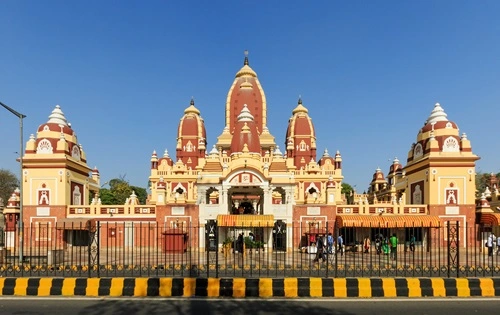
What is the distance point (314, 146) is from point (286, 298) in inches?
1356

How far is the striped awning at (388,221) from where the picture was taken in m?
25.8

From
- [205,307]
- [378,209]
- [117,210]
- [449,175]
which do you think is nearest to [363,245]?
[378,209]

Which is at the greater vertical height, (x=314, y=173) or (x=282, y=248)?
(x=314, y=173)

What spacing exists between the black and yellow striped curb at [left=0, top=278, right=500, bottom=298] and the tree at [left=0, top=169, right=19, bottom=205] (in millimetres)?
55712

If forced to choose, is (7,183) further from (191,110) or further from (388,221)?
(388,221)

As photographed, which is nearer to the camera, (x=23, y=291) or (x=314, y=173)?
(x=23, y=291)

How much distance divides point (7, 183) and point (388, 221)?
5586cm

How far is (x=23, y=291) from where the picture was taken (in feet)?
36.1

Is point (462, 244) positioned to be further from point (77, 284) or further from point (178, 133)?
point (178, 133)

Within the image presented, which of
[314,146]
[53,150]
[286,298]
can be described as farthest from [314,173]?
[286,298]

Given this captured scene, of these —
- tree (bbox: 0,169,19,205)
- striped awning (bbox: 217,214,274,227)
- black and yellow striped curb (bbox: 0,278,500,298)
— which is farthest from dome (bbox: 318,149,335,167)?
tree (bbox: 0,169,19,205)

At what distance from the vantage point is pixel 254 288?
10961 mm

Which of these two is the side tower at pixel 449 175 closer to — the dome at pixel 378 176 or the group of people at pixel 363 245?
the group of people at pixel 363 245

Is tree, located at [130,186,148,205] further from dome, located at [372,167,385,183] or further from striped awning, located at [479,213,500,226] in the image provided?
striped awning, located at [479,213,500,226]
